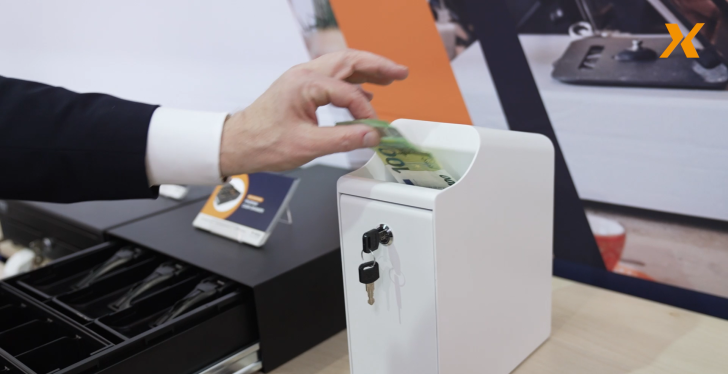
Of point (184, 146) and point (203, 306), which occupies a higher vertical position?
point (184, 146)

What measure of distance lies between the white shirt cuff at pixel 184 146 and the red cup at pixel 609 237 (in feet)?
2.25

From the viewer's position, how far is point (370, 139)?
0.60 metres

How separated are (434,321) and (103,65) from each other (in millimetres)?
1638

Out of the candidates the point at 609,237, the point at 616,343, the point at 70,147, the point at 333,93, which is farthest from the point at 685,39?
the point at 70,147

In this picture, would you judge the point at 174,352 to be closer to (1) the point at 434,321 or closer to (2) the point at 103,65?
(1) the point at 434,321

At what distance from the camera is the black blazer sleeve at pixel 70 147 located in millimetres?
647

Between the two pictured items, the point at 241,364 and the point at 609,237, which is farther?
the point at 609,237

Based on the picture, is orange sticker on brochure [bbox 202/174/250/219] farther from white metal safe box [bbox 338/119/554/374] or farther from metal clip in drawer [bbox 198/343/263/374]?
white metal safe box [bbox 338/119/554/374]

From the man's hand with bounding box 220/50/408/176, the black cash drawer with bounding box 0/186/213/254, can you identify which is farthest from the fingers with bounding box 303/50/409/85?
the black cash drawer with bounding box 0/186/213/254

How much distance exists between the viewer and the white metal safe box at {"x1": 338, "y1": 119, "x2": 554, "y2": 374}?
623 millimetres

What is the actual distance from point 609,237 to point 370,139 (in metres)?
0.61

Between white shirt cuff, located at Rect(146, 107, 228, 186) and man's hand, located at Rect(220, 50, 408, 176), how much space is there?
12 mm

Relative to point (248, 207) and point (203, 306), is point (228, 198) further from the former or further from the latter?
point (203, 306)

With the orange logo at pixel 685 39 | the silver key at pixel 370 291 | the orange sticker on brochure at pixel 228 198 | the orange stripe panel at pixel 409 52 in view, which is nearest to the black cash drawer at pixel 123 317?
the orange sticker on brochure at pixel 228 198
